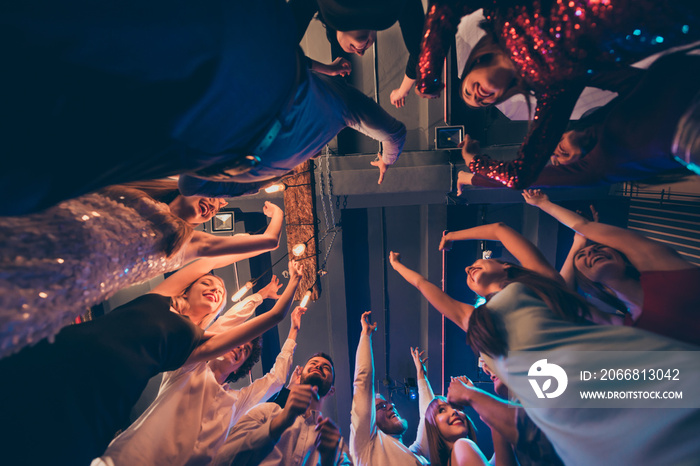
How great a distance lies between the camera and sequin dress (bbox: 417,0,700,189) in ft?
3.06

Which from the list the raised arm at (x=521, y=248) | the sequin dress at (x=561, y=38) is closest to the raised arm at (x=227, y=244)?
the sequin dress at (x=561, y=38)

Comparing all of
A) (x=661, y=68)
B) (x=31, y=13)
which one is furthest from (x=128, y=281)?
(x=661, y=68)

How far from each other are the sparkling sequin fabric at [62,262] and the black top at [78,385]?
1.19ft

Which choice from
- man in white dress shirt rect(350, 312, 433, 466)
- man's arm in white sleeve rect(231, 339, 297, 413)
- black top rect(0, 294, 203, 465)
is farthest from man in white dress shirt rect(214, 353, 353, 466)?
black top rect(0, 294, 203, 465)

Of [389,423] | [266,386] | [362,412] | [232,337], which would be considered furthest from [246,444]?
[389,423]

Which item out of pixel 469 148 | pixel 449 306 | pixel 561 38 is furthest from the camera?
pixel 469 148

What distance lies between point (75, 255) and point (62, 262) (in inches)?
1.6

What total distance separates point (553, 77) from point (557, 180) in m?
0.79

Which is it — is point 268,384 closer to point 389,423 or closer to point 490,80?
point 389,423

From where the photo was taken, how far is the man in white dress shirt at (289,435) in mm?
2213

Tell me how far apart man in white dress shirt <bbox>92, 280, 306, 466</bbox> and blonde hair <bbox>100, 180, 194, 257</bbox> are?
149 centimetres

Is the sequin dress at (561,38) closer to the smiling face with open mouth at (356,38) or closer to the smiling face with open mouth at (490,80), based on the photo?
the smiling face with open mouth at (490,80)

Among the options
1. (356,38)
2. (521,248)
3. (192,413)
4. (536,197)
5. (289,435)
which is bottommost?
(289,435)

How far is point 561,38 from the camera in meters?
1.02
